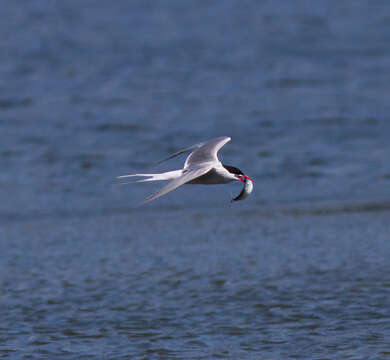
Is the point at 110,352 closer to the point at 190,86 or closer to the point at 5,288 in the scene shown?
the point at 5,288

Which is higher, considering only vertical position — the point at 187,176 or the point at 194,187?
the point at 194,187

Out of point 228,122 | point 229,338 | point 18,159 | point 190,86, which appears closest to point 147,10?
point 190,86

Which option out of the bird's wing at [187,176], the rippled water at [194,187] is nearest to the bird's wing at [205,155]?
the bird's wing at [187,176]

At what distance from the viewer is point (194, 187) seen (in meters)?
12.0

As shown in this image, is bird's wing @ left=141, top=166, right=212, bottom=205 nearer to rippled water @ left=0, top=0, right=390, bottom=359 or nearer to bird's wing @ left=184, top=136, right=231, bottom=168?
bird's wing @ left=184, top=136, right=231, bottom=168

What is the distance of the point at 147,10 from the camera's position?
23.4 meters

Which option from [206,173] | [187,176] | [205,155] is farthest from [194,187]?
[187,176]

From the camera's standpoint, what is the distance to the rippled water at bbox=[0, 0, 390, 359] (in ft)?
23.0

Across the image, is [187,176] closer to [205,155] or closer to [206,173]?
[206,173]

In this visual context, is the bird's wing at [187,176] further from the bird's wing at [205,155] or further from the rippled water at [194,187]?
the rippled water at [194,187]

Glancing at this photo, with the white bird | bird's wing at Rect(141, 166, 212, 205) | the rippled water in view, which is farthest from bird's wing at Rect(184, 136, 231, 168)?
the rippled water

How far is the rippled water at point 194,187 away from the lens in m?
7.02

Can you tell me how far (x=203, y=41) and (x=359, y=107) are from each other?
235 inches

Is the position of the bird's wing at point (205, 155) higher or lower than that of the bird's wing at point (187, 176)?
higher
